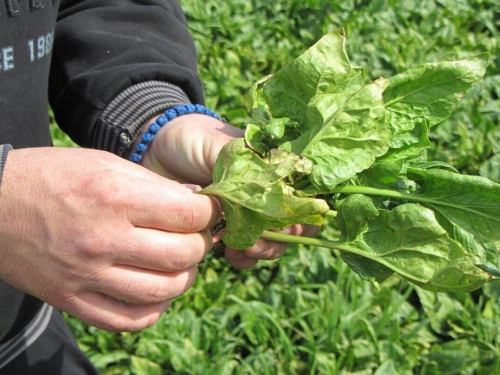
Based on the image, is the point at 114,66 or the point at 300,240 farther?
the point at 114,66

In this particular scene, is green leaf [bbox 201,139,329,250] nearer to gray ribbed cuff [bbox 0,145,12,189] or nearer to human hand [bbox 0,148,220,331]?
human hand [bbox 0,148,220,331]

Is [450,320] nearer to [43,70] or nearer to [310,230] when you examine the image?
[310,230]

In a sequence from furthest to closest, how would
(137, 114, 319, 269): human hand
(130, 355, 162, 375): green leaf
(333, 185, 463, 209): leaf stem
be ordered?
(130, 355, 162, 375): green leaf
(137, 114, 319, 269): human hand
(333, 185, 463, 209): leaf stem

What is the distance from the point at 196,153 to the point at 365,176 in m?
0.41

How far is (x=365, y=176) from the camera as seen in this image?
4.41 ft

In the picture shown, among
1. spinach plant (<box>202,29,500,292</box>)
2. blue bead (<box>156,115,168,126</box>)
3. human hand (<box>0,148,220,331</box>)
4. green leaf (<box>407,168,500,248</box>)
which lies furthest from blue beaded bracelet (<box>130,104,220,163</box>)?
green leaf (<box>407,168,500,248</box>)

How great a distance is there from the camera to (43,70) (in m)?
1.55

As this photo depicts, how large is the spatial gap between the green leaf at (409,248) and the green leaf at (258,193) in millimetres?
136

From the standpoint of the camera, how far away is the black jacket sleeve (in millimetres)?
1644

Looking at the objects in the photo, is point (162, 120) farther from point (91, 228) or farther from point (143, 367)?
point (143, 367)

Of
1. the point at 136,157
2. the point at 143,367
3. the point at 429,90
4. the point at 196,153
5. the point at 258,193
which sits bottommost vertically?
the point at 143,367

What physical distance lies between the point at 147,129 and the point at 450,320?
1778 mm

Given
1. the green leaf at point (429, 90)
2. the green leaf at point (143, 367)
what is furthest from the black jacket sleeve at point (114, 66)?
the green leaf at point (143, 367)

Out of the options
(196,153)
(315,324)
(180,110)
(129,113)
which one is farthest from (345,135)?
(315,324)
